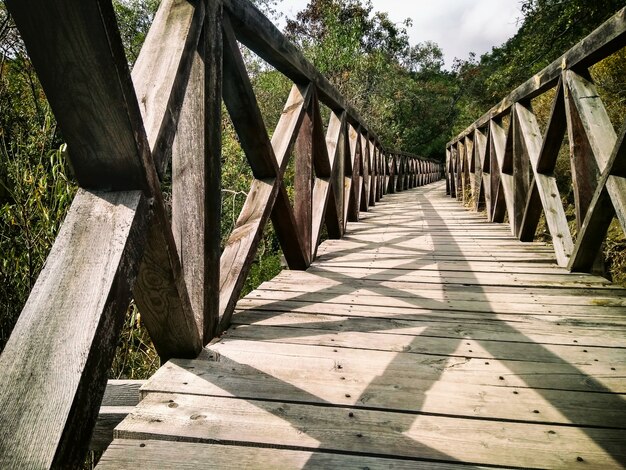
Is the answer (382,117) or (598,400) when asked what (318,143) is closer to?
(598,400)

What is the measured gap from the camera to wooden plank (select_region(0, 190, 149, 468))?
0.60m

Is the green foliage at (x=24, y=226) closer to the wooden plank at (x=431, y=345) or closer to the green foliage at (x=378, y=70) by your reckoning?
the wooden plank at (x=431, y=345)

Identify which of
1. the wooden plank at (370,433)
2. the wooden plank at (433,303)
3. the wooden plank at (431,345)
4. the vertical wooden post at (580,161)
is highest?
the vertical wooden post at (580,161)

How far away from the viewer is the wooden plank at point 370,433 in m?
0.92

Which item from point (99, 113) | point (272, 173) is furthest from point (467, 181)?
point (99, 113)

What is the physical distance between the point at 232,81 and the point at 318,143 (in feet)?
4.87

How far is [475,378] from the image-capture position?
4.09 ft

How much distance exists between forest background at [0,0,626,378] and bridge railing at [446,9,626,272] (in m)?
0.73

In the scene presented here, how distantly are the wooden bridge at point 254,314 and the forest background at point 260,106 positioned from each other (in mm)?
1213

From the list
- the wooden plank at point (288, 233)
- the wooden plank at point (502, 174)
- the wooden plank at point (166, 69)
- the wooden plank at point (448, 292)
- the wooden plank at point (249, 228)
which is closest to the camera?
the wooden plank at point (166, 69)

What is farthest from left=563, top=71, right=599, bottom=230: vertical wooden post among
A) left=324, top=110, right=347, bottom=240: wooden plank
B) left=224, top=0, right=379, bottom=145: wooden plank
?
left=324, top=110, right=347, bottom=240: wooden plank

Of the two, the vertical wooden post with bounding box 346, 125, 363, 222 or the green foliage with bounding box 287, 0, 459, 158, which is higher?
the green foliage with bounding box 287, 0, 459, 158

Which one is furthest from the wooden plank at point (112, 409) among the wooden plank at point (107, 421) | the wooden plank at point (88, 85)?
the wooden plank at point (88, 85)

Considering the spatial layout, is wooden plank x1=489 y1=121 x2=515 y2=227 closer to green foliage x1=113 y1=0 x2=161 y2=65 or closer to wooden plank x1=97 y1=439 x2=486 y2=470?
wooden plank x1=97 y1=439 x2=486 y2=470
